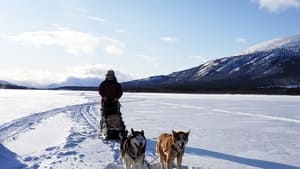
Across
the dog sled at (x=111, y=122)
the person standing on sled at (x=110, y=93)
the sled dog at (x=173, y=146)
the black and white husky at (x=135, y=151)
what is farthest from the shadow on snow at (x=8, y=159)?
the person standing on sled at (x=110, y=93)

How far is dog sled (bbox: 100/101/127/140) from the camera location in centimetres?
1149

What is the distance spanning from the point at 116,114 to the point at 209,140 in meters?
2.49

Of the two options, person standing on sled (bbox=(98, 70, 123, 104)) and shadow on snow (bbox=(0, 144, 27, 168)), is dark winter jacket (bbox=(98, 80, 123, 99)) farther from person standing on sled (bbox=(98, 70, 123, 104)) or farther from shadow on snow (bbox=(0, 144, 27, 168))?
shadow on snow (bbox=(0, 144, 27, 168))

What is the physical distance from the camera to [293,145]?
10555mm

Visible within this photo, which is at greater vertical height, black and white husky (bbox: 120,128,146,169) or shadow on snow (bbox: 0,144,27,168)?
black and white husky (bbox: 120,128,146,169)

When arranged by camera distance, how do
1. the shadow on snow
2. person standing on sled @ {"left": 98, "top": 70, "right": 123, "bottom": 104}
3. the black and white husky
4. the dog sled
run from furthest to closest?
person standing on sled @ {"left": 98, "top": 70, "right": 123, "bottom": 104}, the dog sled, the shadow on snow, the black and white husky

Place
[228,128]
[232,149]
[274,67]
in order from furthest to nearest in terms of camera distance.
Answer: [274,67], [228,128], [232,149]

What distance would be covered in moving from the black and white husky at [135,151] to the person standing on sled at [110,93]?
4368mm

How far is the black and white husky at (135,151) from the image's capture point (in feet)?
24.3

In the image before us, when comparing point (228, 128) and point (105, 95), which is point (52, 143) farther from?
point (228, 128)

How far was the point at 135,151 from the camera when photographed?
24.4ft

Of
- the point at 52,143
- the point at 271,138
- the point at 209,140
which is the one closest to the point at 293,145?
the point at 271,138

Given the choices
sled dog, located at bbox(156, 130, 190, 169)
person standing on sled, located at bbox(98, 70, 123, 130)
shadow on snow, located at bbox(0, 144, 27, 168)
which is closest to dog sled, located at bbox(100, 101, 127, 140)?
person standing on sled, located at bbox(98, 70, 123, 130)

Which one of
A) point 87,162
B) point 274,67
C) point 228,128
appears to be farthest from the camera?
point 274,67
